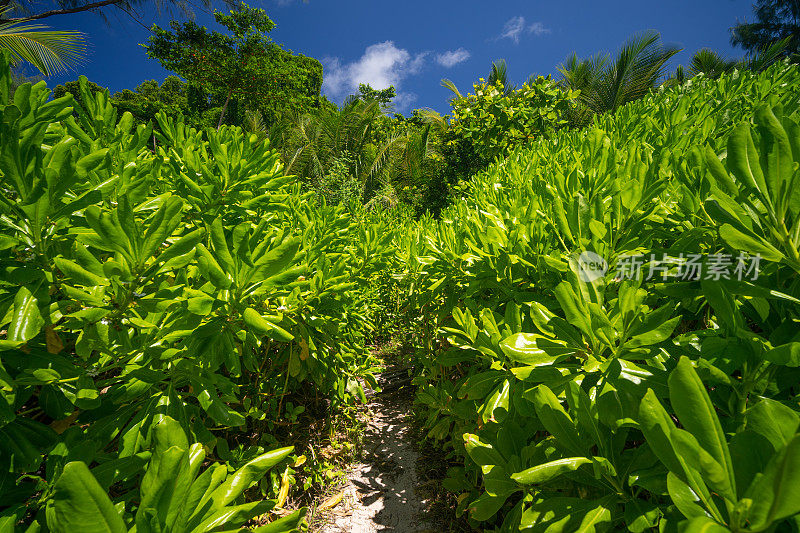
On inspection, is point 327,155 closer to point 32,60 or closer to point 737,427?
point 32,60

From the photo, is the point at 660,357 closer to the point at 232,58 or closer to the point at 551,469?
the point at 551,469

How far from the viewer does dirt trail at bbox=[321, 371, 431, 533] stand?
2.13m

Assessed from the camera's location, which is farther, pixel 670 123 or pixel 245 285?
pixel 670 123

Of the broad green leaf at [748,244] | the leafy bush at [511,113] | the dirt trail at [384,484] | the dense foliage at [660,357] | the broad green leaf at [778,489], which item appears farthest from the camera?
the leafy bush at [511,113]

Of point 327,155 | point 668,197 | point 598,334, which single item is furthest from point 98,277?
point 327,155

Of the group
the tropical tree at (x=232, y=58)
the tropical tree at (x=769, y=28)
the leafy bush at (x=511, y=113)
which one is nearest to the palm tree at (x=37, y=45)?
the tropical tree at (x=232, y=58)

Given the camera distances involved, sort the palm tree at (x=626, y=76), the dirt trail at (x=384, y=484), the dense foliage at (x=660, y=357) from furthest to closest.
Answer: the palm tree at (x=626, y=76)
the dirt trail at (x=384, y=484)
the dense foliage at (x=660, y=357)

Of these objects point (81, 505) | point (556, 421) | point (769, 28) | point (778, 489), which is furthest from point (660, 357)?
point (769, 28)

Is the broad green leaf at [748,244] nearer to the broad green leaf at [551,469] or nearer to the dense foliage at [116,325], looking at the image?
the broad green leaf at [551,469]

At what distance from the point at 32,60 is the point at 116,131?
12563 millimetres

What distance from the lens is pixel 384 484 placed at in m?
2.46

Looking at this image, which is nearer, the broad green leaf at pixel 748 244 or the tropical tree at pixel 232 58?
the broad green leaf at pixel 748 244

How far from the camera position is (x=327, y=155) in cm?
1530

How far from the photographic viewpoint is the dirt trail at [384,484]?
2.13 meters
